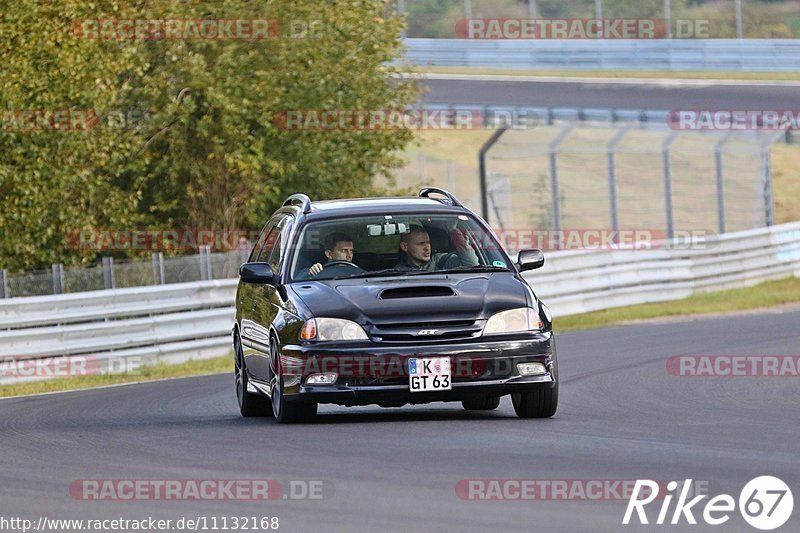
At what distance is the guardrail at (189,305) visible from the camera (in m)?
19.9

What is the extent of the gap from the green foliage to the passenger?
1197 centimetres

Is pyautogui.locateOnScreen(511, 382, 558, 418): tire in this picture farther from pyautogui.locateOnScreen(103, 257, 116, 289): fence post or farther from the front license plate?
pyautogui.locateOnScreen(103, 257, 116, 289): fence post

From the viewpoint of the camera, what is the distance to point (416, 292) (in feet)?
37.1

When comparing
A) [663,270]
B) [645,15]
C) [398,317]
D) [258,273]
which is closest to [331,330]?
[398,317]

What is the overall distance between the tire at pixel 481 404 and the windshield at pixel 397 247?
1.09 metres

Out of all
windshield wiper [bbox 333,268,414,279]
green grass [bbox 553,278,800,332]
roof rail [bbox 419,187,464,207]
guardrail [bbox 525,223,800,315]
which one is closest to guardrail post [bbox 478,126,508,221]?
guardrail [bbox 525,223,800,315]

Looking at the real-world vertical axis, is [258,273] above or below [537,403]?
above

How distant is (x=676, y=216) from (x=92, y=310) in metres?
24.1

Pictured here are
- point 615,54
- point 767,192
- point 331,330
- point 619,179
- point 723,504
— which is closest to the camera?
point 723,504

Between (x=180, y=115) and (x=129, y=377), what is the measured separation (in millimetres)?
8297

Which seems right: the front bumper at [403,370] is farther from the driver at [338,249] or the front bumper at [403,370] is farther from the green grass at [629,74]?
the green grass at [629,74]

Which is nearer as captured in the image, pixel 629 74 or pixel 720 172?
pixel 720 172

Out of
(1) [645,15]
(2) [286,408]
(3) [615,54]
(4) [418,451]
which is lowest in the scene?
(3) [615,54]

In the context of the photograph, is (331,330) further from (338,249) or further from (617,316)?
(617,316)
